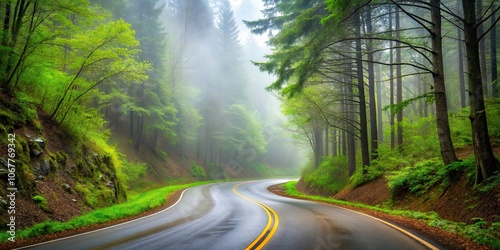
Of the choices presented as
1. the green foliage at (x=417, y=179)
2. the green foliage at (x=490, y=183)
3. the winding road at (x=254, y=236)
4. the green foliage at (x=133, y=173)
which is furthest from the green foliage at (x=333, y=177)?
the green foliage at (x=133, y=173)

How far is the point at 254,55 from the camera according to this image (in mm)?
71312

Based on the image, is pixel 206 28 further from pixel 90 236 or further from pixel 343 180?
pixel 90 236

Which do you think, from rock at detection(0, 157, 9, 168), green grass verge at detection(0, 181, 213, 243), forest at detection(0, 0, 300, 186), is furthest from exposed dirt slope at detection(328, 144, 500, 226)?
rock at detection(0, 157, 9, 168)

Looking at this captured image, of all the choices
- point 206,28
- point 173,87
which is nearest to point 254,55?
point 206,28

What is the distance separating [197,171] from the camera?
37062 millimetres

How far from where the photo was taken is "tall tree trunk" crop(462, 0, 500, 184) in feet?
26.0

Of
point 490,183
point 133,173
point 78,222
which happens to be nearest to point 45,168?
point 78,222

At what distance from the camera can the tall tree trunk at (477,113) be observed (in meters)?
7.93

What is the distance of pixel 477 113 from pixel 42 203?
14.6m

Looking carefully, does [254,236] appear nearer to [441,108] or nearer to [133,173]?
[441,108]

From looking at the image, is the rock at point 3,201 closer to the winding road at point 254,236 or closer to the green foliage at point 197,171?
the winding road at point 254,236

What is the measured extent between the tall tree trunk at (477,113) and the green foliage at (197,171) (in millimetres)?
31903

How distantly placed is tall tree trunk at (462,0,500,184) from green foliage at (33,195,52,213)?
46.7 ft

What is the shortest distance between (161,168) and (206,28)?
21.2 meters
